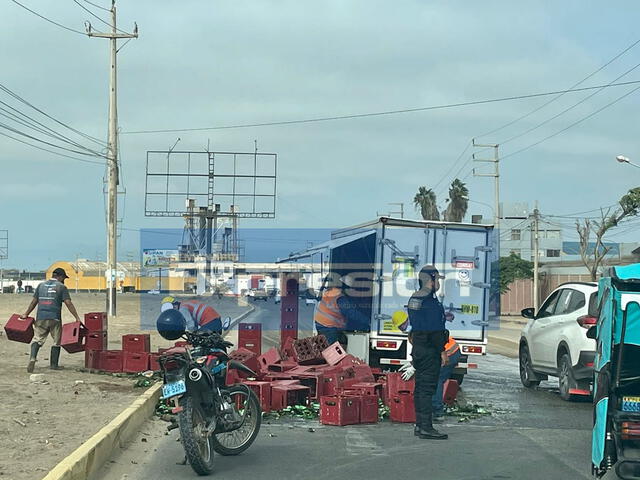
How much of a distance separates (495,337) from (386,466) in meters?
24.4

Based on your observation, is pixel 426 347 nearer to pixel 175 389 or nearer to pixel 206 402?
pixel 206 402

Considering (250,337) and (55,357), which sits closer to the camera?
(55,357)

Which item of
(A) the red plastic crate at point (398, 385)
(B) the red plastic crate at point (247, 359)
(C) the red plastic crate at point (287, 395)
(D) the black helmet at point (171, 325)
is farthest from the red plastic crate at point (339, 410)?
(D) the black helmet at point (171, 325)

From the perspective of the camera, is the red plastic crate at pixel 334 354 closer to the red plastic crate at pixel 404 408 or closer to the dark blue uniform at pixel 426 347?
the red plastic crate at pixel 404 408

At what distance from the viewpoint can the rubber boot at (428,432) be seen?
33.4ft

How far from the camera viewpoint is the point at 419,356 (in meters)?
10.4

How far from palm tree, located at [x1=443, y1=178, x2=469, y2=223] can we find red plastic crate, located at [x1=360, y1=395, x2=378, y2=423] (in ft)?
198

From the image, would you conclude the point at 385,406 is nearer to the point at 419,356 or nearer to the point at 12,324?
the point at 419,356

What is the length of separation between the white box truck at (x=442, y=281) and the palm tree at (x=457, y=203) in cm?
5563

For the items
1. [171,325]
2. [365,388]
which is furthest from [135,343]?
[171,325]

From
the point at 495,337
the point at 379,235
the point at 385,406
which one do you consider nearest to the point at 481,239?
the point at 379,235

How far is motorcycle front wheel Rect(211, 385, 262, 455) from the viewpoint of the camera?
29.5 ft

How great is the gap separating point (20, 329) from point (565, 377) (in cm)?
929

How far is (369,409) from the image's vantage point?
37.6ft
